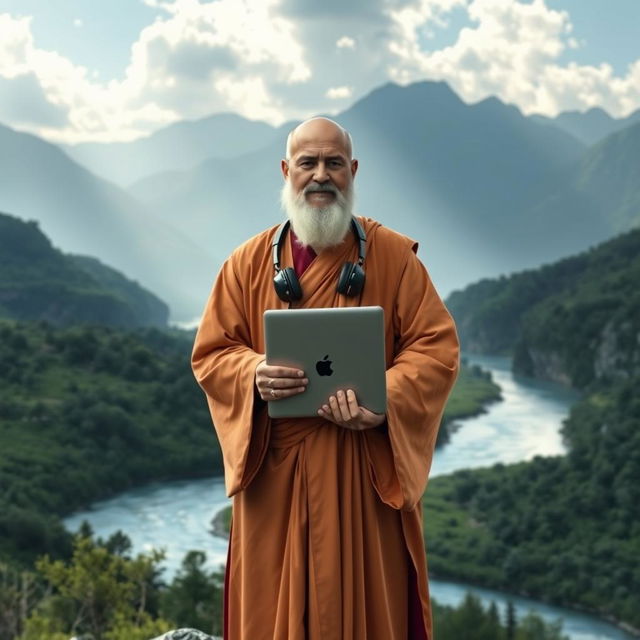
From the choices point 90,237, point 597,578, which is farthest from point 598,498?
point 90,237

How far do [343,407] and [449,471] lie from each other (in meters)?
56.1

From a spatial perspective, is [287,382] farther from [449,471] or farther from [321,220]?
[449,471]

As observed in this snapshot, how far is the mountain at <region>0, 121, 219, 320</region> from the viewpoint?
183500 millimetres

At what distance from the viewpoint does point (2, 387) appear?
55.2 meters

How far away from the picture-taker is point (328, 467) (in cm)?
293

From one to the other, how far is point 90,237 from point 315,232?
18919 centimetres

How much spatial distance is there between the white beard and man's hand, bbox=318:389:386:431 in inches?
21.0

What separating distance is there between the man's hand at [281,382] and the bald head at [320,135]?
74 centimetres

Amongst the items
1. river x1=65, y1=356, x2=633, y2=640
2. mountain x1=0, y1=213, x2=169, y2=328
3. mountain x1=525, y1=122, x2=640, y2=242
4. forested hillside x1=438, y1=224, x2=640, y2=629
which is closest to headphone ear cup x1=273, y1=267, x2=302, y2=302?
river x1=65, y1=356, x2=633, y2=640

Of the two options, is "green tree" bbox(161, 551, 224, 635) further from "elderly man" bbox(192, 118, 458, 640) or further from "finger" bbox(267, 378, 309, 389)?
"finger" bbox(267, 378, 309, 389)

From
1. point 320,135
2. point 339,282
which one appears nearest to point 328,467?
point 339,282

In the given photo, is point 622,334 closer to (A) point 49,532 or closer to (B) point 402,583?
(A) point 49,532

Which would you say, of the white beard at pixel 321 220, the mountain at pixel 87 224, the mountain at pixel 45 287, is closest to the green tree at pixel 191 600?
the white beard at pixel 321 220

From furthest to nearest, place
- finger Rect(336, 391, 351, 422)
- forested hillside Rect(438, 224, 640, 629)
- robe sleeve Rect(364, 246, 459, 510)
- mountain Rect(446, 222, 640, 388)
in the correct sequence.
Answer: mountain Rect(446, 222, 640, 388), forested hillside Rect(438, 224, 640, 629), robe sleeve Rect(364, 246, 459, 510), finger Rect(336, 391, 351, 422)
